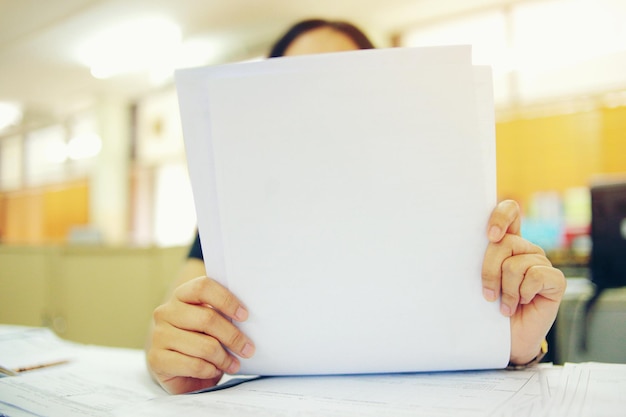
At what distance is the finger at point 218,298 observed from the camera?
0.48m

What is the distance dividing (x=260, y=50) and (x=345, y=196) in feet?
16.6

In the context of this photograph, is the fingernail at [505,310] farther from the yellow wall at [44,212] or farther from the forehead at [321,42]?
the yellow wall at [44,212]

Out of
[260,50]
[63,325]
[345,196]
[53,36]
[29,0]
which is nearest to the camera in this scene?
[345,196]

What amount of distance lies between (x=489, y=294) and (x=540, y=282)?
61 mm

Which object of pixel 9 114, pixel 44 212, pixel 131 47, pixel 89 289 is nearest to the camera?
pixel 89 289

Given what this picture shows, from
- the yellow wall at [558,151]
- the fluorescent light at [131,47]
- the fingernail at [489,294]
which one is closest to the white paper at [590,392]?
the fingernail at [489,294]

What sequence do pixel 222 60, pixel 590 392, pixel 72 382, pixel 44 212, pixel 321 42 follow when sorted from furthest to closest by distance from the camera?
pixel 44 212 < pixel 222 60 < pixel 321 42 < pixel 72 382 < pixel 590 392

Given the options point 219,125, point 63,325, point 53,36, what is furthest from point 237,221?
point 53,36

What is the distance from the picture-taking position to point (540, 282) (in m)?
0.48

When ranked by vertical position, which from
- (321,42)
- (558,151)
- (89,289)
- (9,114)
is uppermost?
(9,114)

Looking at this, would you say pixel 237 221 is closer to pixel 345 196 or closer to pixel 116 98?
pixel 345 196

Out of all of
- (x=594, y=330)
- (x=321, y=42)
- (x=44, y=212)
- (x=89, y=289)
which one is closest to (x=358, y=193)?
(x=321, y=42)

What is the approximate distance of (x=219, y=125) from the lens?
48 centimetres

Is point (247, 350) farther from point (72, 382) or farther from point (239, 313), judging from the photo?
point (72, 382)
